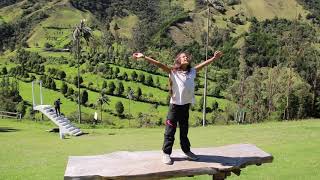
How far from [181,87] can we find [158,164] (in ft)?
5.91

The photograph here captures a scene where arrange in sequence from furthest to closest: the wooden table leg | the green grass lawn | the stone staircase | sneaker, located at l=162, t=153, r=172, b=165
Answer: the stone staircase < the green grass lawn < the wooden table leg < sneaker, located at l=162, t=153, r=172, b=165

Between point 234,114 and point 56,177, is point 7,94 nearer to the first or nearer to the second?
point 234,114

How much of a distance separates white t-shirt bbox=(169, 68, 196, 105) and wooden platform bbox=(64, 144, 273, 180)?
1326 mm

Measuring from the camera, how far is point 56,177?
57.0 ft

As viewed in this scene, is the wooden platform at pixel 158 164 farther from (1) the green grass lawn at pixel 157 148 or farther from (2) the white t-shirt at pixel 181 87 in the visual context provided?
(1) the green grass lawn at pixel 157 148

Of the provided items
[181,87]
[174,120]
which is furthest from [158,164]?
[181,87]

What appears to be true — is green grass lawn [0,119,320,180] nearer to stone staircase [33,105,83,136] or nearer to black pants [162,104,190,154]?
stone staircase [33,105,83,136]

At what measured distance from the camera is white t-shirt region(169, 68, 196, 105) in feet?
34.8

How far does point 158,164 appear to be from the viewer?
1007 centimetres

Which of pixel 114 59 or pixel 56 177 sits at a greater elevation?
pixel 114 59

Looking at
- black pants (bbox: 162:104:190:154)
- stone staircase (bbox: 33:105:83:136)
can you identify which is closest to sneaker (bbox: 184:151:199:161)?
black pants (bbox: 162:104:190:154)

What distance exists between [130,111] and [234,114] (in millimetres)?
39197

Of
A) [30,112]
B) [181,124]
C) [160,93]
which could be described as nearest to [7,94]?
[30,112]

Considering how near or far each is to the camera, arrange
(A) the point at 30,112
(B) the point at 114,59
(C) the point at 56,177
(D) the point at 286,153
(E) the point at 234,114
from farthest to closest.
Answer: (B) the point at 114,59 → (A) the point at 30,112 → (E) the point at 234,114 → (D) the point at 286,153 → (C) the point at 56,177
